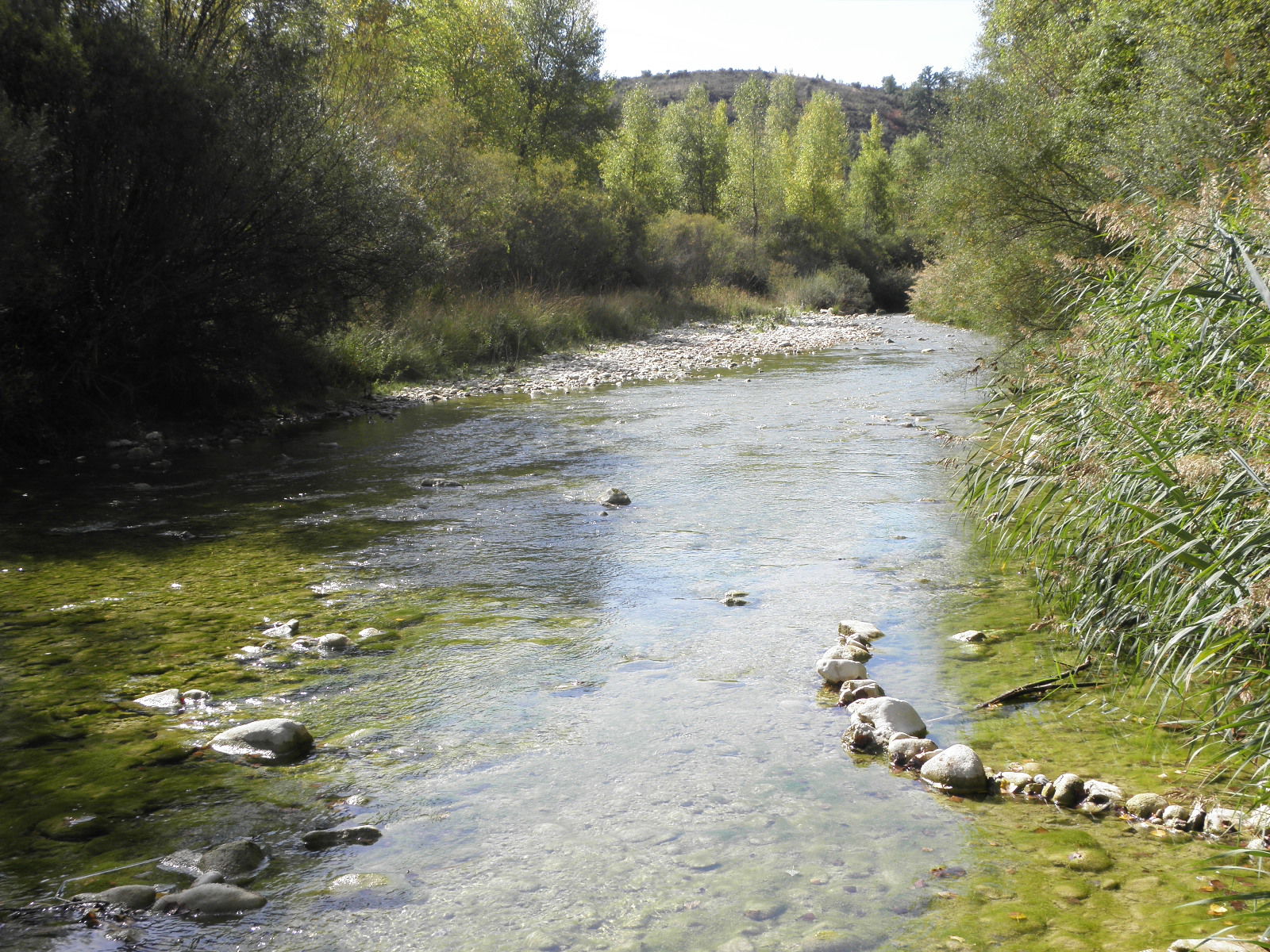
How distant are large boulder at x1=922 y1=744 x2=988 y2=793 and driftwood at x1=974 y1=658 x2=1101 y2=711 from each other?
0.78 metres

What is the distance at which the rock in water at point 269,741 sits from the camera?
422cm

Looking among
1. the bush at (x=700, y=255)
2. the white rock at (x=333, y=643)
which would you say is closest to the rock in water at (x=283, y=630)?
the white rock at (x=333, y=643)

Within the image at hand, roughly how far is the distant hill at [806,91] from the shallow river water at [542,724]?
11309cm

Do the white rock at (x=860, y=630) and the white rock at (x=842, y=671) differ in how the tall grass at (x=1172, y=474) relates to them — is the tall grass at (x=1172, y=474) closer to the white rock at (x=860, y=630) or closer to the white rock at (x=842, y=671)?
the white rock at (x=860, y=630)

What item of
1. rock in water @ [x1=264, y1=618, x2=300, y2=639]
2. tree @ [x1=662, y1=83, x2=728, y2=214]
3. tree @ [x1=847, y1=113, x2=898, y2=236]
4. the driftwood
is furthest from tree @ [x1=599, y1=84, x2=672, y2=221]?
the driftwood

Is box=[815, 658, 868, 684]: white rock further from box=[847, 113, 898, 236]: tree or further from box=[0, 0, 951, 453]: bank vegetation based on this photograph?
box=[847, 113, 898, 236]: tree

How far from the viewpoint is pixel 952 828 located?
11.6 ft

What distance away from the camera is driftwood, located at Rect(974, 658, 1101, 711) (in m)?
4.68

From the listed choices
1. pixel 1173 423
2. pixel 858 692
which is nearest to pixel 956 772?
pixel 858 692

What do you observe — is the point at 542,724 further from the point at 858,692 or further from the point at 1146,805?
the point at 1146,805

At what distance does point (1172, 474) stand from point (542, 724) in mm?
3211

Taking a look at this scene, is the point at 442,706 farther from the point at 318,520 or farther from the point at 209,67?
the point at 209,67

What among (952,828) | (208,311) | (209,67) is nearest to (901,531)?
(952,828)

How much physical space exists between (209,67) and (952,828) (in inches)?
518
